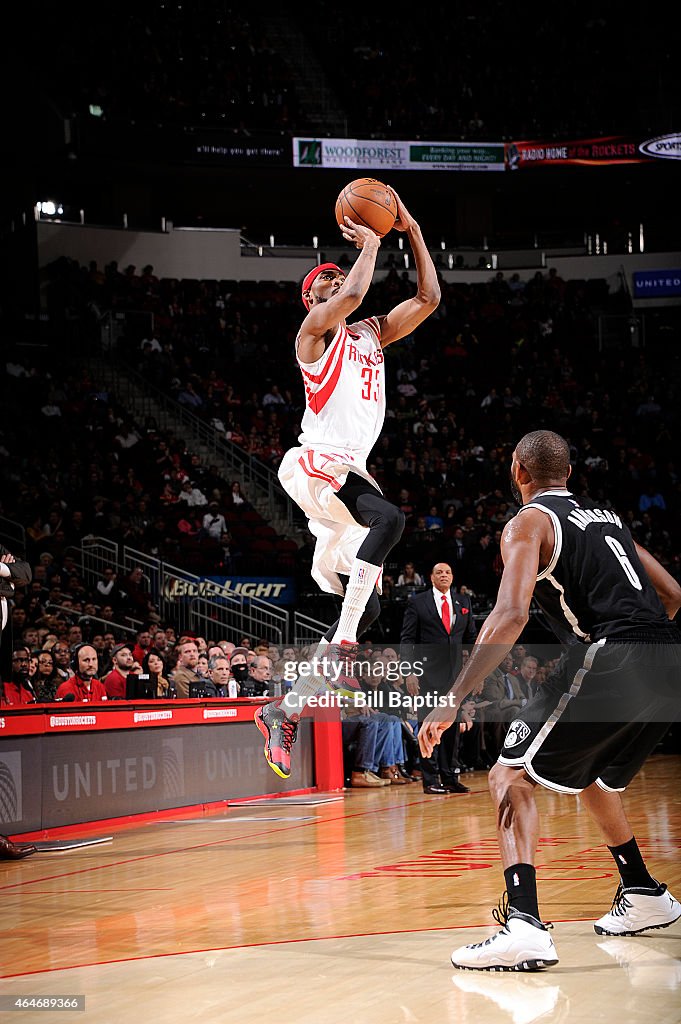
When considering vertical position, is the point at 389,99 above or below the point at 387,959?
above

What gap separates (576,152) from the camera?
2628 cm

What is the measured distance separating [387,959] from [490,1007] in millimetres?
911

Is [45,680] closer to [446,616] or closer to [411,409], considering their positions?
[446,616]

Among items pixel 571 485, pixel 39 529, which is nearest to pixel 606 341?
pixel 571 485

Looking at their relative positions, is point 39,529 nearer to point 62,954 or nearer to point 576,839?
point 576,839

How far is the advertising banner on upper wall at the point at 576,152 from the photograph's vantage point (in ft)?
85.7

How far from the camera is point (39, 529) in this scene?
15977 mm

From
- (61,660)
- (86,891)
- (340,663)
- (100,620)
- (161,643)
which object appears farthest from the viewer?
(100,620)

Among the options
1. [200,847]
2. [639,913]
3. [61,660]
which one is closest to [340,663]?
[639,913]

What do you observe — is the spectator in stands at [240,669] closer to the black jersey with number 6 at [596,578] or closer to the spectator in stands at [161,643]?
the spectator in stands at [161,643]

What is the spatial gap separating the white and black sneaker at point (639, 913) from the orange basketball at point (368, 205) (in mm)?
3103

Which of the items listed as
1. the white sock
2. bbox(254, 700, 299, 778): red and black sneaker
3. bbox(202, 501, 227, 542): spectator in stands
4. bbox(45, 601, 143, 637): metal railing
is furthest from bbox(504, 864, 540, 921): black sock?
bbox(202, 501, 227, 542): spectator in stands

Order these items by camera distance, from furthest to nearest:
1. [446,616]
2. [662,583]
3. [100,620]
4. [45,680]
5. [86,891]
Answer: [100,620]
[446,616]
[45,680]
[86,891]
[662,583]

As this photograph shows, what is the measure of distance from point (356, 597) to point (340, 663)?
0.24 m
